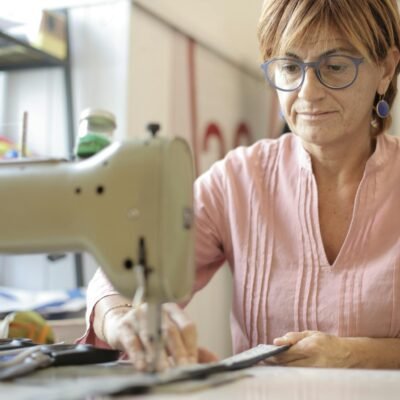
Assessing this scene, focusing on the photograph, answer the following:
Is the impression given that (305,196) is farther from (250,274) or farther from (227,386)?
(227,386)

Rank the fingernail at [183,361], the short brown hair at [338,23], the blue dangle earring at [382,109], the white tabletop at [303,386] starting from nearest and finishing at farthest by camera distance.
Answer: the white tabletop at [303,386] < the fingernail at [183,361] < the short brown hair at [338,23] < the blue dangle earring at [382,109]

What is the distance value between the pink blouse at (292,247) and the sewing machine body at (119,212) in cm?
30

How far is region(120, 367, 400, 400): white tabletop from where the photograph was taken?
0.80m

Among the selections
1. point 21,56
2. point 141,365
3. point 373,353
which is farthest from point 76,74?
point 141,365

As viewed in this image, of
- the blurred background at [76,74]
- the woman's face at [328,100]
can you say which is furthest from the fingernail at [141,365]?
the blurred background at [76,74]

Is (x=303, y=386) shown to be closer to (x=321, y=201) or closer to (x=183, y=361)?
(x=183, y=361)

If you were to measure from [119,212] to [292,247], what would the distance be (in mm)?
530

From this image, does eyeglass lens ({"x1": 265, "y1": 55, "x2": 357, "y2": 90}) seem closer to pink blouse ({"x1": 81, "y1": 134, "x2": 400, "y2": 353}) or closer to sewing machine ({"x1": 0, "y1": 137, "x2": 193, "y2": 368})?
pink blouse ({"x1": 81, "y1": 134, "x2": 400, "y2": 353})

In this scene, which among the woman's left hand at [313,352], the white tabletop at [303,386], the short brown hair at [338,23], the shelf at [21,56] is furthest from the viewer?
the shelf at [21,56]

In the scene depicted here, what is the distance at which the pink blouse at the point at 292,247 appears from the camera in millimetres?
1235

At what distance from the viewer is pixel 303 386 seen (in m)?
0.87

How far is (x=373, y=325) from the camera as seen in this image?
4.04ft

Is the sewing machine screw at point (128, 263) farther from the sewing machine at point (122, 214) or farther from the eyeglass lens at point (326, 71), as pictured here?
the eyeglass lens at point (326, 71)

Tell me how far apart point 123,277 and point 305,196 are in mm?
575
